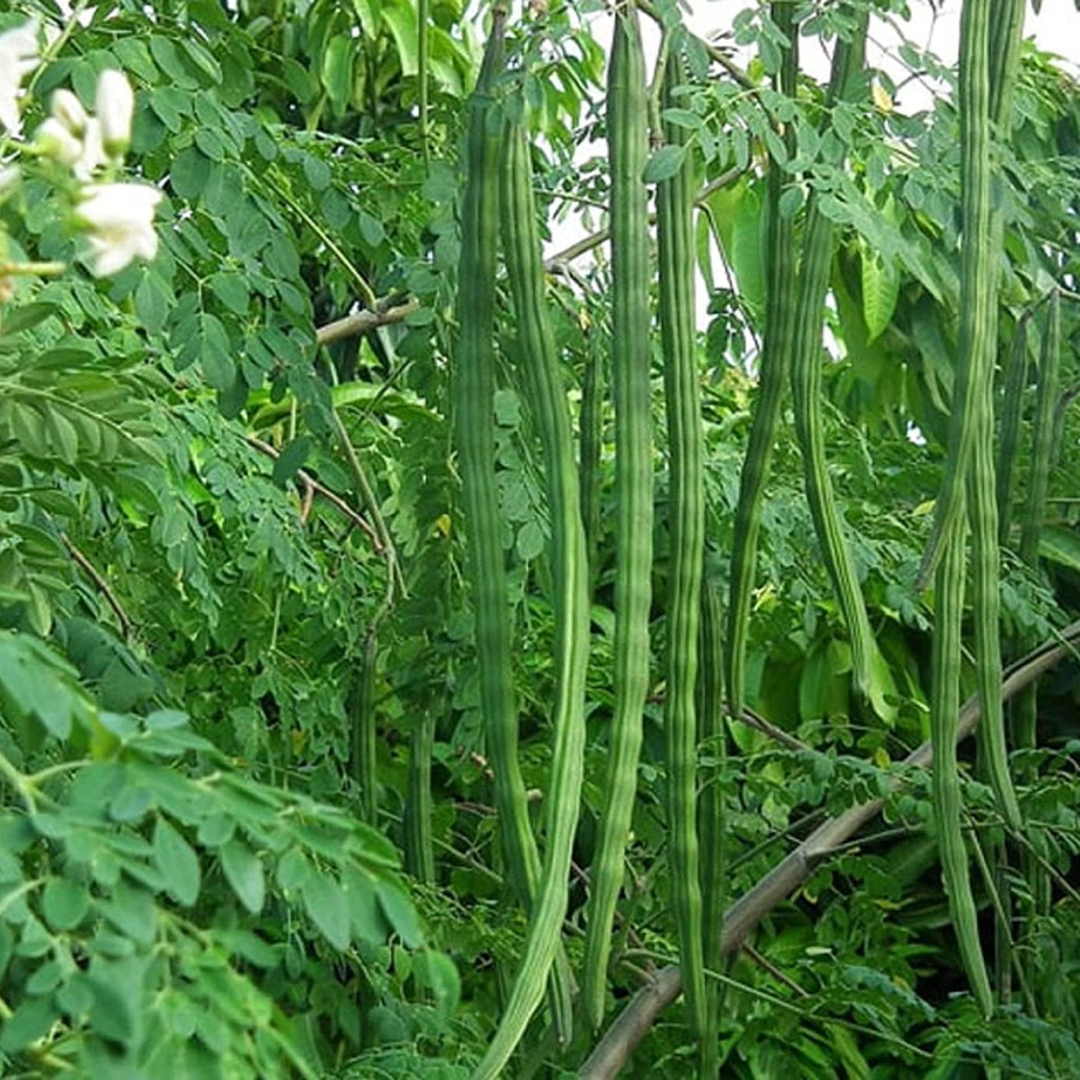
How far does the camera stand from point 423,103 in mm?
2441

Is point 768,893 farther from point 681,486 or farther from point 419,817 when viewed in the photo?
point 681,486

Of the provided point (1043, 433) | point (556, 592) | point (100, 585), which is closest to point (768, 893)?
point (1043, 433)

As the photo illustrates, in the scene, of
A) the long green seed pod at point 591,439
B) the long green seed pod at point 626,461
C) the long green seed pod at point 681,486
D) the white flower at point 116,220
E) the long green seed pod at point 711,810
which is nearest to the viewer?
the white flower at point 116,220

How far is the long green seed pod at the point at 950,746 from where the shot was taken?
1996 millimetres

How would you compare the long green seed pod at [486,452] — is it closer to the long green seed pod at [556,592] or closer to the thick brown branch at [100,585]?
the long green seed pod at [556,592]

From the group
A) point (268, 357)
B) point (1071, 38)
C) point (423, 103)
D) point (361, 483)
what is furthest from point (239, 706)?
point (1071, 38)

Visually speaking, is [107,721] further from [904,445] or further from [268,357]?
[904,445]

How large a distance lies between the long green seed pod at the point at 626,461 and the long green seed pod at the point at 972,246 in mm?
278

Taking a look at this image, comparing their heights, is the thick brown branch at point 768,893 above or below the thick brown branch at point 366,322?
below

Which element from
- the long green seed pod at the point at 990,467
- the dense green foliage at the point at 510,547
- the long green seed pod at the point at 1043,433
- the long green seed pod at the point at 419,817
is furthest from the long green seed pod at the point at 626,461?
the long green seed pod at the point at 1043,433

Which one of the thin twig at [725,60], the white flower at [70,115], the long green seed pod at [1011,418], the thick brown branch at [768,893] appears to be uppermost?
the white flower at [70,115]

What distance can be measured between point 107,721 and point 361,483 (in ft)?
4.64

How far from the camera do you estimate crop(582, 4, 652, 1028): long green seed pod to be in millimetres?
1746

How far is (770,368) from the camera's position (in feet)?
6.64
